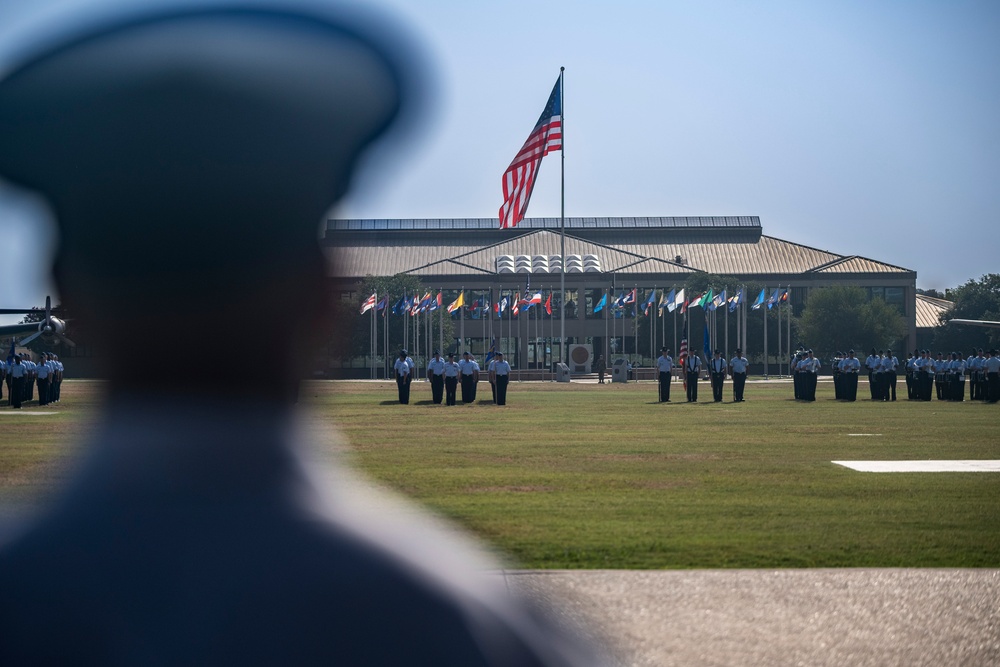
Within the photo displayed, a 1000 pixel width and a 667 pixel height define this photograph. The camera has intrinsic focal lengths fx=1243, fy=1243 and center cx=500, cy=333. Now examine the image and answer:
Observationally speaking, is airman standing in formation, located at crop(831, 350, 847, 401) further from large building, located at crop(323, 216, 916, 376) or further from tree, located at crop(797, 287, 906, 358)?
tree, located at crop(797, 287, 906, 358)

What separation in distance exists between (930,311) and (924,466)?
340 ft

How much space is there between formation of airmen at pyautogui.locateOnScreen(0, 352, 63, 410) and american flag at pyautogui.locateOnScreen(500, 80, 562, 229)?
13.3 m

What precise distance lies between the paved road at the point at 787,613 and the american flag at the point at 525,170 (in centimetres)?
3009

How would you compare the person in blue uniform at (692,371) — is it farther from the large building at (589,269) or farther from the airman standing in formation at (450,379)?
the large building at (589,269)

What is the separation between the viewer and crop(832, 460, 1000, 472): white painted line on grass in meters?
14.1

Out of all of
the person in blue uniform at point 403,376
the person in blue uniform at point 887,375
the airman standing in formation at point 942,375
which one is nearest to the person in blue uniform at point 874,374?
the person in blue uniform at point 887,375

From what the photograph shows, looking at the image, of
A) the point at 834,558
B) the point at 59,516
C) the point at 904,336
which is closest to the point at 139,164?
the point at 59,516

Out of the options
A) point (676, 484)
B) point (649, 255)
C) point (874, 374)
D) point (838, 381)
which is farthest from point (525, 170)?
point (649, 255)

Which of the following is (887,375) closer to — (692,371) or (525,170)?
(692,371)

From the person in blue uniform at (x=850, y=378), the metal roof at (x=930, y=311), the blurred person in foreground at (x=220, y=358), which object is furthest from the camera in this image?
the metal roof at (x=930, y=311)

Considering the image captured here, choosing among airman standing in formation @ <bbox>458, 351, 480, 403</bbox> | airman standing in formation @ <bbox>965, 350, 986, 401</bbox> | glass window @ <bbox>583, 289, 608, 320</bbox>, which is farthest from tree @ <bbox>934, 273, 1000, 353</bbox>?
airman standing in formation @ <bbox>458, 351, 480, 403</bbox>

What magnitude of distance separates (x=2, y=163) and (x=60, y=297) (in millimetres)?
165

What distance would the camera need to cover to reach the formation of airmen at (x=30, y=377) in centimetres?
3195

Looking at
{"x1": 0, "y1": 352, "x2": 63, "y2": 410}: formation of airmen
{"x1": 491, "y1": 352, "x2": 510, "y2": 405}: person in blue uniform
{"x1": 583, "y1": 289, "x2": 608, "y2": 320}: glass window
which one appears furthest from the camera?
{"x1": 583, "y1": 289, "x2": 608, "y2": 320}: glass window
